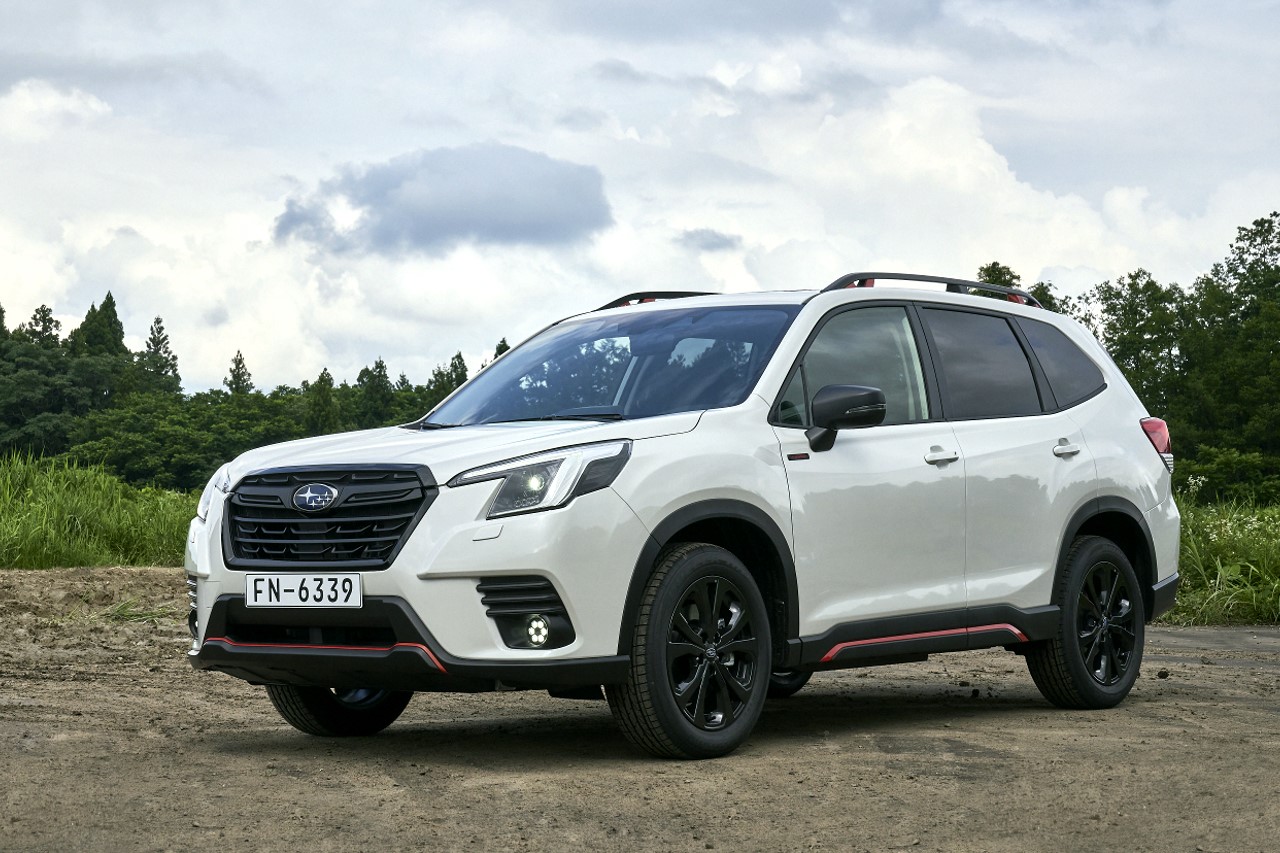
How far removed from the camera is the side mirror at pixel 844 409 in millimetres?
6734

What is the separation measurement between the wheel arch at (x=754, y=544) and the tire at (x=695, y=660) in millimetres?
122

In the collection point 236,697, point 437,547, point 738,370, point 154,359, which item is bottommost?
point 236,697

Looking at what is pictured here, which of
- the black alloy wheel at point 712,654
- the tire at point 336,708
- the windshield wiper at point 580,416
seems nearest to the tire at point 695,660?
the black alloy wheel at point 712,654

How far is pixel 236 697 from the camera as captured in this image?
30.1ft

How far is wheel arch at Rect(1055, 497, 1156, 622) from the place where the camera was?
8328mm

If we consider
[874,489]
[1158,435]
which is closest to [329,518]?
[874,489]

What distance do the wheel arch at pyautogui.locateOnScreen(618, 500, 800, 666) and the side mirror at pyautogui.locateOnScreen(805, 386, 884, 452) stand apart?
18.2 inches

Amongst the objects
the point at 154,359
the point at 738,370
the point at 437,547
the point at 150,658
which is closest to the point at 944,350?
the point at 738,370

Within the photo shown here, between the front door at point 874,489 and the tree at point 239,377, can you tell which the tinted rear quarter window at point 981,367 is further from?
the tree at point 239,377

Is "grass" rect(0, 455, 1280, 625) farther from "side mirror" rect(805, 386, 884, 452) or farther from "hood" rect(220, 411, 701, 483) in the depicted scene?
"side mirror" rect(805, 386, 884, 452)

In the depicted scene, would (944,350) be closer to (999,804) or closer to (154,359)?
(999,804)

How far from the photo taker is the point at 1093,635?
8430 millimetres

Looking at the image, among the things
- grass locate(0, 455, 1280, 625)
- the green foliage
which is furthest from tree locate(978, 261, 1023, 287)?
grass locate(0, 455, 1280, 625)

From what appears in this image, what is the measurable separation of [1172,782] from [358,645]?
295 cm
